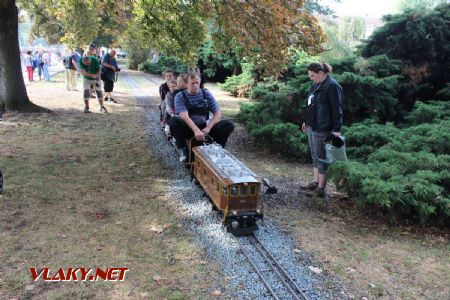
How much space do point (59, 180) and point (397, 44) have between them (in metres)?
9.27

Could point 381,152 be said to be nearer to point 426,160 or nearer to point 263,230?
point 426,160

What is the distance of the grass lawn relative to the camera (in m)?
4.35

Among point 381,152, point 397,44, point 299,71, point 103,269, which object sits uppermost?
point 397,44

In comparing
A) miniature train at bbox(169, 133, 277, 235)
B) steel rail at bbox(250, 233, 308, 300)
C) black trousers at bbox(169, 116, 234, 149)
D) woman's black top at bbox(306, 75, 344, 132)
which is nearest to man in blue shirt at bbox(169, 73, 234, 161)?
black trousers at bbox(169, 116, 234, 149)

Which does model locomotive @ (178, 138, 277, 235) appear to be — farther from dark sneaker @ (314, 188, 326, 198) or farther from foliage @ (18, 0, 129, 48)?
foliage @ (18, 0, 129, 48)

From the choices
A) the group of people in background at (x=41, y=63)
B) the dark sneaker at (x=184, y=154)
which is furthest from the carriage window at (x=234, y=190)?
the group of people in background at (x=41, y=63)

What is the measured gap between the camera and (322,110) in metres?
→ 6.53

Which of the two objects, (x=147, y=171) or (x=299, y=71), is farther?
(x=299, y=71)

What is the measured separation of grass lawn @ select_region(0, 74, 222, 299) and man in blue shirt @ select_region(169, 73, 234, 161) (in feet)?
3.45

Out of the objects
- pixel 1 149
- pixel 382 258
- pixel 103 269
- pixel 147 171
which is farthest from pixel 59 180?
pixel 382 258

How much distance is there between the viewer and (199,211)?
6.32 m

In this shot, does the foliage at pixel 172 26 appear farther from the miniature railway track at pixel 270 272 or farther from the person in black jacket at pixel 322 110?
the miniature railway track at pixel 270 272

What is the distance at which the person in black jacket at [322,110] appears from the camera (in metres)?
6.39

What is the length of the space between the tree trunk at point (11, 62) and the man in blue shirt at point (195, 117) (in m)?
7.57
